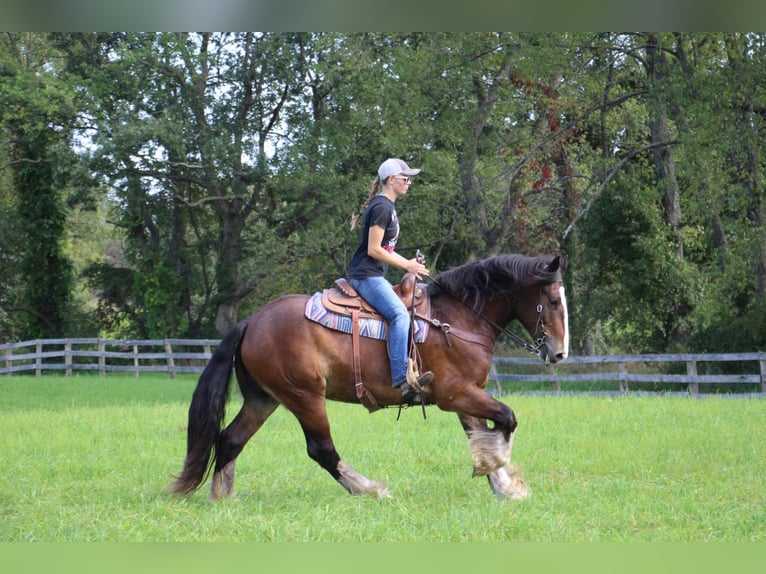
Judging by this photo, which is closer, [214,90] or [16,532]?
[16,532]

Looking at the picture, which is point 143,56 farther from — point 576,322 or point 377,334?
point 377,334

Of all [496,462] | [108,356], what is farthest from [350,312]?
[108,356]

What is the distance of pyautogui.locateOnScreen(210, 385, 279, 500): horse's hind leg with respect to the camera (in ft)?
21.1

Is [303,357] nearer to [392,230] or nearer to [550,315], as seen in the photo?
[392,230]

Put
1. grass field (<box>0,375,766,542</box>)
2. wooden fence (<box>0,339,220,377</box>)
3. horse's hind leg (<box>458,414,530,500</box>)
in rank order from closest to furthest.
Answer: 1. grass field (<box>0,375,766,542</box>)
2. horse's hind leg (<box>458,414,530,500</box>)
3. wooden fence (<box>0,339,220,377</box>)

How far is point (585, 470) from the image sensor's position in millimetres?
7715

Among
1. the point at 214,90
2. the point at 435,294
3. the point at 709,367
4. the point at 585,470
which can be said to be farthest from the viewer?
the point at 214,90

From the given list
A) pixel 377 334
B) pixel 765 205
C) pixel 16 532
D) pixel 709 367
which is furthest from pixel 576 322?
pixel 16 532

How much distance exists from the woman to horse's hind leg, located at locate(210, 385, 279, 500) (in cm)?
108

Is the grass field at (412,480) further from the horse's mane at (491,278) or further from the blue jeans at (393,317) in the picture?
the horse's mane at (491,278)

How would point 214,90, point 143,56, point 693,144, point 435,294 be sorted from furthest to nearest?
point 214,90 < point 143,56 < point 693,144 < point 435,294

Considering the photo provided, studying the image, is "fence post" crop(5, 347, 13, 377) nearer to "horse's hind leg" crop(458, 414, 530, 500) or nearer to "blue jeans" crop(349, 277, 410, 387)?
"blue jeans" crop(349, 277, 410, 387)

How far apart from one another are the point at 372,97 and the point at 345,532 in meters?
20.0

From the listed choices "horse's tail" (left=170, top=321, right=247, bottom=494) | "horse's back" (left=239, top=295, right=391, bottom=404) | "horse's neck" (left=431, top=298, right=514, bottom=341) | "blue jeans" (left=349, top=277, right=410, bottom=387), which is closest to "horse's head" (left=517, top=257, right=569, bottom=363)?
"horse's neck" (left=431, top=298, right=514, bottom=341)
